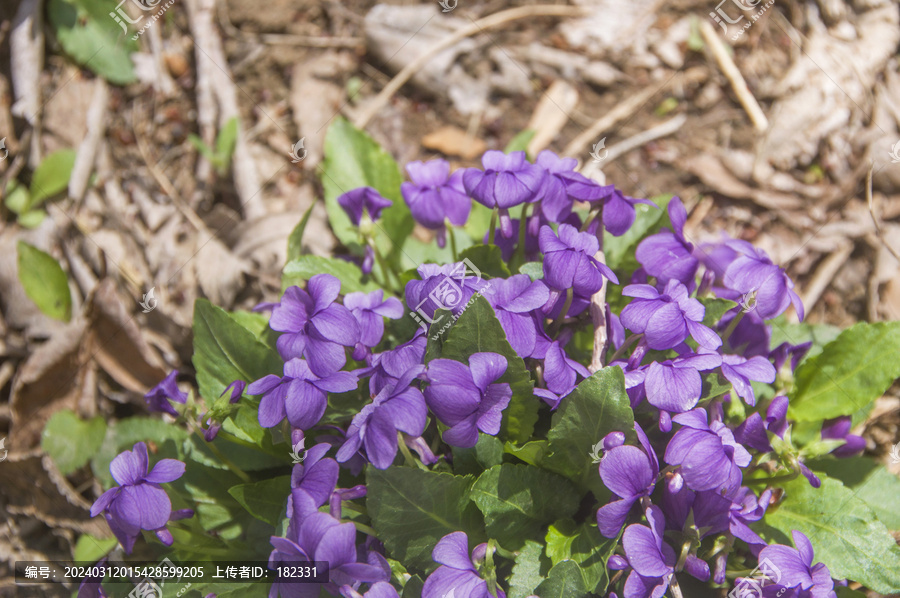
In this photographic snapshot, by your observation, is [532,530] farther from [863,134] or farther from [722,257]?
[863,134]

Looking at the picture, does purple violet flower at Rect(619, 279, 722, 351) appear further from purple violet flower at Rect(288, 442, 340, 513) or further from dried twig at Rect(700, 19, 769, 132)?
dried twig at Rect(700, 19, 769, 132)

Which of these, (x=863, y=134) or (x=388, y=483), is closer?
(x=388, y=483)

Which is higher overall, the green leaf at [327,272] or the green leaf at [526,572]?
the green leaf at [327,272]

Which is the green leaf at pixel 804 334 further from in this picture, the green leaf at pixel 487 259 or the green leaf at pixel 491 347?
the green leaf at pixel 491 347

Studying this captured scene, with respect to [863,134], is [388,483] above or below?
above

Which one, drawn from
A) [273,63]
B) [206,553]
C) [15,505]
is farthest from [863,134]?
[15,505]

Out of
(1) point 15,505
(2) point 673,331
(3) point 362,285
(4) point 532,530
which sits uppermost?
(2) point 673,331

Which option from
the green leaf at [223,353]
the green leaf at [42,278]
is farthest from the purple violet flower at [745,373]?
the green leaf at [42,278]
